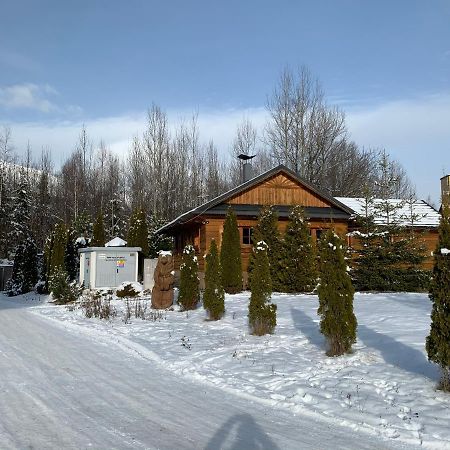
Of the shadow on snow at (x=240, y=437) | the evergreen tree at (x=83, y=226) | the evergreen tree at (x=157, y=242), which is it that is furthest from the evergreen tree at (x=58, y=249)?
the shadow on snow at (x=240, y=437)

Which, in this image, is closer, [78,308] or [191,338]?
[191,338]

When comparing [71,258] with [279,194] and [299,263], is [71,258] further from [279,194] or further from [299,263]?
[299,263]

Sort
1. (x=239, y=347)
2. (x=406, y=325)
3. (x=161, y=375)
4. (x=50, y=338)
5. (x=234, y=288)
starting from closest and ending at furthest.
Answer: (x=161, y=375), (x=239, y=347), (x=406, y=325), (x=50, y=338), (x=234, y=288)

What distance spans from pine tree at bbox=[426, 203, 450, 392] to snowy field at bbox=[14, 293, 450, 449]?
0.43 m

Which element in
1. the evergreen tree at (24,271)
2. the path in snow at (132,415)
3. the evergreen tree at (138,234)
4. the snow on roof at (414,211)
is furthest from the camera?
the evergreen tree at (138,234)

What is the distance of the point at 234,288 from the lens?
826 inches

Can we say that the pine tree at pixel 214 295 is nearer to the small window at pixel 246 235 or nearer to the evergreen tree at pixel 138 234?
the small window at pixel 246 235

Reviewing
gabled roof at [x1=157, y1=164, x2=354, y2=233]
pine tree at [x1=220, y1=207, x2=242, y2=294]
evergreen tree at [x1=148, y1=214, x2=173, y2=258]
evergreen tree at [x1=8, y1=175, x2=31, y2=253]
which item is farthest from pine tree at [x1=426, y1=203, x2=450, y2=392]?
evergreen tree at [x1=8, y1=175, x2=31, y2=253]

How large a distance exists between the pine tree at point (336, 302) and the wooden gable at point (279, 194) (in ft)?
51.5

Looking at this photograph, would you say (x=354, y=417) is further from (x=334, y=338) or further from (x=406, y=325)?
(x=406, y=325)

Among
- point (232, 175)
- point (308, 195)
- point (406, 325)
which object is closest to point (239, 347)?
point (406, 325)

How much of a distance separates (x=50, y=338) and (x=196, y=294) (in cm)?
516

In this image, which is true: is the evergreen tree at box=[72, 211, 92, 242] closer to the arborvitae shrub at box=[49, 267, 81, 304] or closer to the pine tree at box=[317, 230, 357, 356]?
the arborvitae shrub at box=[49, 267, 81, 304]

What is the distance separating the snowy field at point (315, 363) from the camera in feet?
19.9
